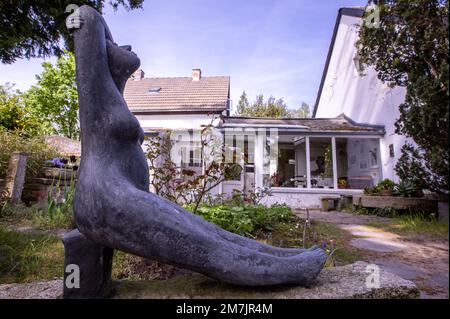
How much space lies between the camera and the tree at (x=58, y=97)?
1962 cm

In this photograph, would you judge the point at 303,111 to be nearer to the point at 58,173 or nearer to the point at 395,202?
the point at 58,173

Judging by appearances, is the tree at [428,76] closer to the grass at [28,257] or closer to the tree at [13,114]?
the grass at [28,257]

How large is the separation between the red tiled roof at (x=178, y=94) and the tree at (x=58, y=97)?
291 inches

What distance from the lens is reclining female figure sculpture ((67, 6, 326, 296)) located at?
99cm

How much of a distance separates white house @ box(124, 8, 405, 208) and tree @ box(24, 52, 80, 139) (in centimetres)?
742

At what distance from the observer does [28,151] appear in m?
5.52

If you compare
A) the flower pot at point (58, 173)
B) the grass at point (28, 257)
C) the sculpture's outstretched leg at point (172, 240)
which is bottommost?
the grass at point (28, 257)

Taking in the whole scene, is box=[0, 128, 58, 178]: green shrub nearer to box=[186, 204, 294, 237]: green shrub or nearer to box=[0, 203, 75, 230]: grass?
box=[0, 203, 75, 230]: grass

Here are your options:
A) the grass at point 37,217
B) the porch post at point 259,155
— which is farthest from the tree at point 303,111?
the grass at point 37,217

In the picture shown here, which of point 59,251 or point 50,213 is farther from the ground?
point 50,213
